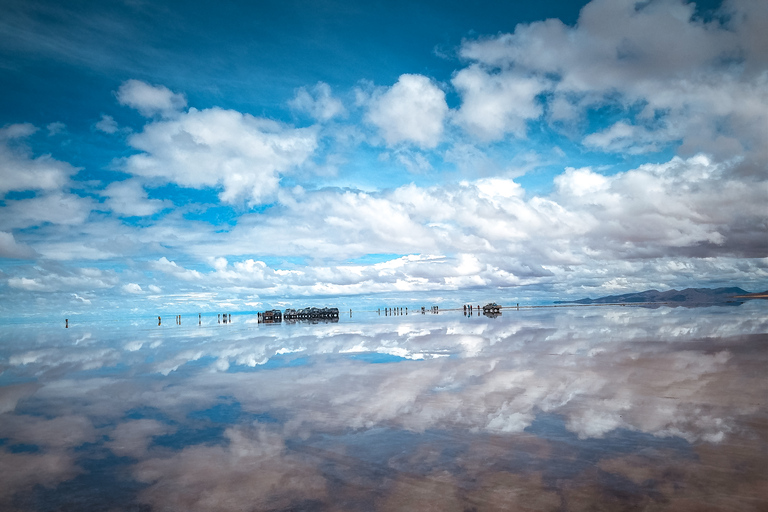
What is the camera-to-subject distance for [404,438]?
987 cm

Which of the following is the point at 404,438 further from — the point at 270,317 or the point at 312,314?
the point at 312,314

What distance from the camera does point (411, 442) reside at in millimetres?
9562

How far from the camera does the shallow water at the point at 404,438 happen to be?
277 inches

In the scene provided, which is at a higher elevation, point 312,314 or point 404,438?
point 404,438

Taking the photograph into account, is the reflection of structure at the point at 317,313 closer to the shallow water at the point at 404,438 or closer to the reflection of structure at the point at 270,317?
the reflection of structure at the point at 270,317

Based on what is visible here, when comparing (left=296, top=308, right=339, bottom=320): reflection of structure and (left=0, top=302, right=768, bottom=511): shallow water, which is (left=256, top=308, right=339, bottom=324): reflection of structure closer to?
(left=296, top=308, right=339, bottom=320): reflection of structure

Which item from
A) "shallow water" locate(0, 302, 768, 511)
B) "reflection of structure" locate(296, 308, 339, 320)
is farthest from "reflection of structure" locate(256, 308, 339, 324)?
"shallow water" locate(0, 302, 768, 511)

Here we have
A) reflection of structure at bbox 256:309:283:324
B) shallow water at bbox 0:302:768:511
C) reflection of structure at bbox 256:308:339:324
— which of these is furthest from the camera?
reflection of structure at bbox 256:308:339:324

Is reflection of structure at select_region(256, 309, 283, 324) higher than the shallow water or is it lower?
lower

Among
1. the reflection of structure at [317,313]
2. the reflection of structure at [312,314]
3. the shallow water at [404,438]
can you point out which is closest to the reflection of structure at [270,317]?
the reflection of structure at [312,314]

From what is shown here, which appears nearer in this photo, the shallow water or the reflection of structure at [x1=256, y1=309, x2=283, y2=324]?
the shallow water

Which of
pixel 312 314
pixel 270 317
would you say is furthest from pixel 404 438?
pixel 312 314

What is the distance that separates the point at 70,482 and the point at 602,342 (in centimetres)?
2857

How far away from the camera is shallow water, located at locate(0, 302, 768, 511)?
7.04m
